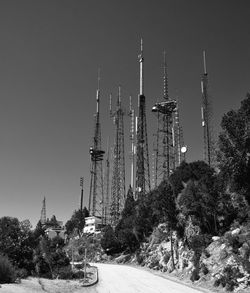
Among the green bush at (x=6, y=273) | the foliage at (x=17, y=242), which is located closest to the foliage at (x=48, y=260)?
the foliage at (x=17, y=242)

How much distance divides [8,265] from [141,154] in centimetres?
4540

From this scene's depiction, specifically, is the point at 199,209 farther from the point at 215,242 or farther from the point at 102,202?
the point at 102,202

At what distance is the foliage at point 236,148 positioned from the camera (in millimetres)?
28500

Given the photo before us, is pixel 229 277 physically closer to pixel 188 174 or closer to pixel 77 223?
pixel 188 174

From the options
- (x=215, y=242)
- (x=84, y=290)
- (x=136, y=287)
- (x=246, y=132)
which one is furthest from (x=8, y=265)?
(x=246, y=132)

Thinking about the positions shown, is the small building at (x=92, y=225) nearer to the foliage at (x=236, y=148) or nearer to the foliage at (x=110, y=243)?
the foliage at (x=110, y=243)

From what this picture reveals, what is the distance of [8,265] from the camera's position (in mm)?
23203

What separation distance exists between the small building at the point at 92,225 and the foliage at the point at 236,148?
228 ft

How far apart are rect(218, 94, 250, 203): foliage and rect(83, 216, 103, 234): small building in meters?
69.6

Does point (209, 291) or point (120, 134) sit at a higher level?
point (120, 134)

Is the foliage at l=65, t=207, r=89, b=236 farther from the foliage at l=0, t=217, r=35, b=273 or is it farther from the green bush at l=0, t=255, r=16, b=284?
the green bush at l=0, t=255, r=16, b=284

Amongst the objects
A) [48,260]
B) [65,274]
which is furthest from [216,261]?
[48,260]

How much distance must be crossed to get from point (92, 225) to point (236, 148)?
7705 centimetres

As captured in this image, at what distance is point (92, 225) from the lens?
329 feet
